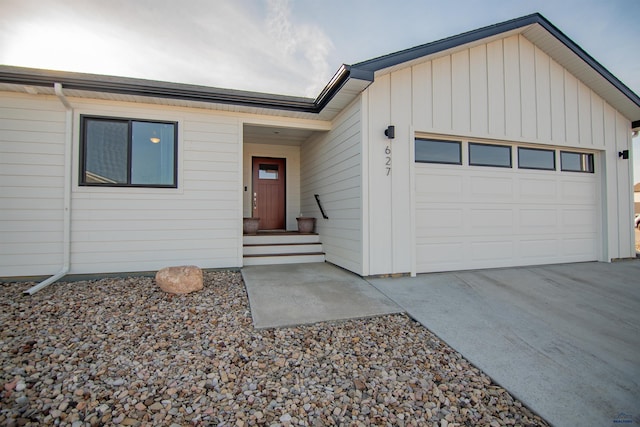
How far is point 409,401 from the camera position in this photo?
1.93 m

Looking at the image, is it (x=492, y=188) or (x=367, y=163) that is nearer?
(x=367, y=163)

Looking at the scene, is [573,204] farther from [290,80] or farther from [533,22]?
[290,80]

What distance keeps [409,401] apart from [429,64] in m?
4.87

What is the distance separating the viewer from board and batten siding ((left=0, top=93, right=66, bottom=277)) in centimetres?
428

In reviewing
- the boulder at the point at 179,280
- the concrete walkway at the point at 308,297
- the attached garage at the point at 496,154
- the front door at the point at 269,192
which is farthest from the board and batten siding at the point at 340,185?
the boulder at the point at 179,280

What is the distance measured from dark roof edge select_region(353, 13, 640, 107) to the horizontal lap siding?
8.94ft

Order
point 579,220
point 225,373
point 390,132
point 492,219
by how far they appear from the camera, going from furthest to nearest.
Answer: point 579,220 < point 492,219 < point 390,132 < point 225,373

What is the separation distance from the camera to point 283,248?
5898 mm

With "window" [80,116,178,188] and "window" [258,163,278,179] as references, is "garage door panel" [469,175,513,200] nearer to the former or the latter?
"window" [258,163,278,179]

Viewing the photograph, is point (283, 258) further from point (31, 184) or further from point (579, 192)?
point (579, 192)

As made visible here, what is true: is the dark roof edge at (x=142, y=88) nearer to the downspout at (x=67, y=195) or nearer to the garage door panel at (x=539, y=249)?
the downspout at (x=67, y=195)

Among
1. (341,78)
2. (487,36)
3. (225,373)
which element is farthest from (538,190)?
(225,373)

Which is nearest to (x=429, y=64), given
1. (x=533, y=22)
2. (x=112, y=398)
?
(x=533, y=22)

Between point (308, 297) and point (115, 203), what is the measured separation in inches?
138
